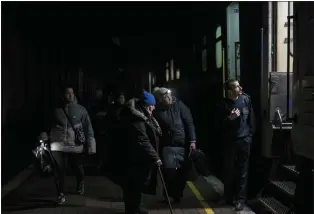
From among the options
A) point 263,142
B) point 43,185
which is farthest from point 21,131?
point 263,142

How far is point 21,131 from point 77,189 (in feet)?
11.9

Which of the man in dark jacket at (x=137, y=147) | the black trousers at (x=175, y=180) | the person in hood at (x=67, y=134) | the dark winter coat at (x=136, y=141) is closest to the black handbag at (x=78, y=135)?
the person in hood at (x=67, y=134)

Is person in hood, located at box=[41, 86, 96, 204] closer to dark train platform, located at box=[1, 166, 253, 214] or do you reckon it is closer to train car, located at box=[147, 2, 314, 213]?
dark train platform, located at box=[1, 166, 253, 214]

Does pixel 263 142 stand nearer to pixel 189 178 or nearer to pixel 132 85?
pixel 189 178

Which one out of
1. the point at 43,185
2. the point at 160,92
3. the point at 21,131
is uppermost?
the point at 160,92

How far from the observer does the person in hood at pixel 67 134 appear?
26.1 ft

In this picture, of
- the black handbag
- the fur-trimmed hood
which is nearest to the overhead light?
the black handbag

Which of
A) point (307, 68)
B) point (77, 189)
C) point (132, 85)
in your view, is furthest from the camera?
point (132, 85)

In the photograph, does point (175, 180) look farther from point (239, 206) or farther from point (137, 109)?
point (137, 109)

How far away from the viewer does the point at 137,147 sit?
6297 millimetres

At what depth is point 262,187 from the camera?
7.84 m

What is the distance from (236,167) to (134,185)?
6.27ft

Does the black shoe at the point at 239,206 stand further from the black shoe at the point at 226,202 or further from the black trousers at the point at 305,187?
the black trousers at the point at 305,187

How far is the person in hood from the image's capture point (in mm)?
7957
